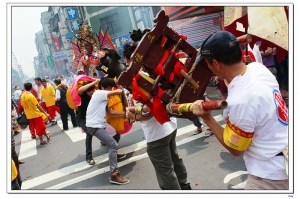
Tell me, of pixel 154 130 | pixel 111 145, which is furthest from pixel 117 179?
pixel 154 130

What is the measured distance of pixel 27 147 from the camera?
6.45 metres

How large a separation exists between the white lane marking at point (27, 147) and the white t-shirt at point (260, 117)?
5715 mm

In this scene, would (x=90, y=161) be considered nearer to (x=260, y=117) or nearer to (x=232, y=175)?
(x=232, y=175)

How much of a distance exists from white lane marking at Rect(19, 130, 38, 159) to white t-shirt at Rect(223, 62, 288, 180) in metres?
5.71

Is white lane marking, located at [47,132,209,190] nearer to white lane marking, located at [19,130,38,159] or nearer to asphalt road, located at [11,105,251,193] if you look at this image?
asphalt road, located at [11,105,251,193]

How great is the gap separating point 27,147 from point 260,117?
667 cm

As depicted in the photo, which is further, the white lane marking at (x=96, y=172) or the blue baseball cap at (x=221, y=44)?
the white lane marking at (x=96, y=172)

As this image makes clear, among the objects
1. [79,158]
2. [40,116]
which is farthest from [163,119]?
[40,116]

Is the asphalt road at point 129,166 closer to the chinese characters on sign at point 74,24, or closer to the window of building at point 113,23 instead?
the chinese characters on sign at point 74,24

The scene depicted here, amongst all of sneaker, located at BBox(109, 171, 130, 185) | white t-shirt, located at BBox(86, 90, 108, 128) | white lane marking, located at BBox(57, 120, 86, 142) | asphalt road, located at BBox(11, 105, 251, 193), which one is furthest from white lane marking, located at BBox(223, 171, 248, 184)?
white lane marking, located at BBox(57, 120, 86, 142)

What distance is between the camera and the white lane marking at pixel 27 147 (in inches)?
229

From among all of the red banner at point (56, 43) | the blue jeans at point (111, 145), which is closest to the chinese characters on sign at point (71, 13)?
the blue jeans at point (111, 145)

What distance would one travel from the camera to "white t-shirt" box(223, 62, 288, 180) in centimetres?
138
